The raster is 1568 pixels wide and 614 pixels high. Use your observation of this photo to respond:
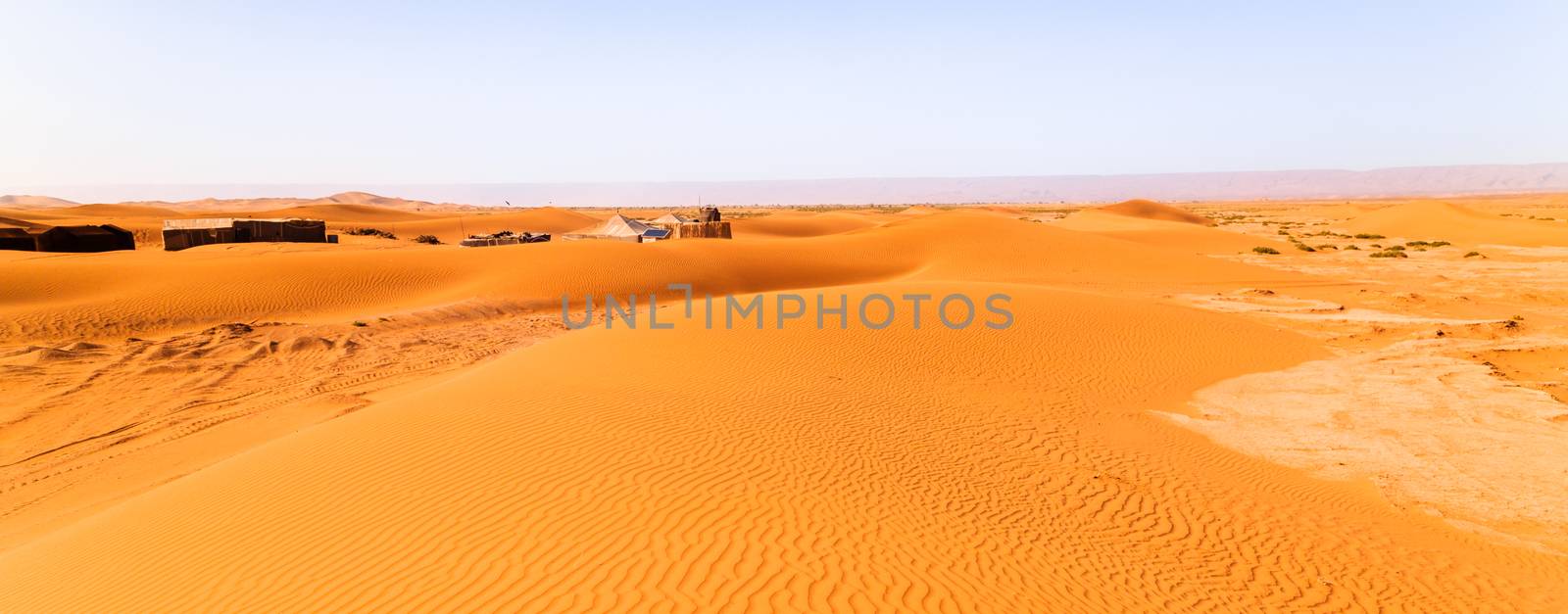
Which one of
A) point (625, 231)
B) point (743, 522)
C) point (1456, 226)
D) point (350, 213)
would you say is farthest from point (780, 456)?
point (350, 213)

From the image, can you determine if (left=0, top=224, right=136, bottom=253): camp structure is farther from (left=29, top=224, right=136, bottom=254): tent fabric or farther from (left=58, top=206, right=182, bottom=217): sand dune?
(left=58, top=206, right=182, bottom=217): sand dune

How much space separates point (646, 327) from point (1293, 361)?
41.9 feet

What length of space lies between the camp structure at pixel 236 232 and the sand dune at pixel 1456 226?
189 feet

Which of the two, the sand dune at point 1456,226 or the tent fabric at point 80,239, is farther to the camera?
the sand dune at point 1456,226

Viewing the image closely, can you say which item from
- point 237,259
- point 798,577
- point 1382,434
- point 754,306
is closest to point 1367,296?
point 1382,434

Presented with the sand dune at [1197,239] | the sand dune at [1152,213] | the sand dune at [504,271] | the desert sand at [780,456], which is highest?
the sand dune at [1152,213]

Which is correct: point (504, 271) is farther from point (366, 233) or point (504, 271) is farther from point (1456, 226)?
point (1456, 226)

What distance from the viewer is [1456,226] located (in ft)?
146

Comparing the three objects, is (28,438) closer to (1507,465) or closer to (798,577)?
(798,577)

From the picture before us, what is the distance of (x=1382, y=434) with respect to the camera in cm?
975

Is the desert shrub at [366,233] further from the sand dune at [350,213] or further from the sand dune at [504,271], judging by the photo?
the sand dune at [350,213]

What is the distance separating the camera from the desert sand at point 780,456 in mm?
5168

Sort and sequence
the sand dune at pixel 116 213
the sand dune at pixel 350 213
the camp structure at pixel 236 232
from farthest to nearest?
the sand dune at pixel 350 213
the sand dune at pixel 116 213
the camp structure at pixel 236 232

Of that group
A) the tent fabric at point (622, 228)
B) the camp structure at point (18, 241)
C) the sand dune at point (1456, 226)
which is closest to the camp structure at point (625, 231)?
the tent fabric at point (622, 228)
